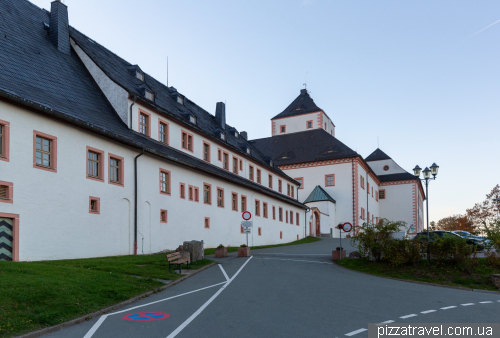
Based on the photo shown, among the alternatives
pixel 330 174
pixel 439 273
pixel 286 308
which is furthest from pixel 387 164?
pixel 286 308

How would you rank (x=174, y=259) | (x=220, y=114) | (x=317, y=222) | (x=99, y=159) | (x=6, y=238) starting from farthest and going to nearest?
1. (x=317, y=222)
2. (x=220, y=114)
3. (x=99, y=159)
4. (x=174, y=259)
5. (x=6, y=238)

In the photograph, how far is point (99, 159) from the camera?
22094mm

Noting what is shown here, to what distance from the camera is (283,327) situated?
344 inches

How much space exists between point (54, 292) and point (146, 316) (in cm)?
228

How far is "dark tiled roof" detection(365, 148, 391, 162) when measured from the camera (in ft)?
263

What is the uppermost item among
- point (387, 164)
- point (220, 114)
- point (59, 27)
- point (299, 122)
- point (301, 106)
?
point (301, 106)

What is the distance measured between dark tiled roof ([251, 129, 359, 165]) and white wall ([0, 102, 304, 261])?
3537cm

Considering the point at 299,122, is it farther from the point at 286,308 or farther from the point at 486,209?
the point at 286,308

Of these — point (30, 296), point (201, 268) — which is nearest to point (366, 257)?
point (201, 268)

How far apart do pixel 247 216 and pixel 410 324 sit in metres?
20.4

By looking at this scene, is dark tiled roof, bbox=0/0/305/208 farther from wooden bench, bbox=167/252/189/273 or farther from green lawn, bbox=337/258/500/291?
green lawn, bbox=337/258/500/291

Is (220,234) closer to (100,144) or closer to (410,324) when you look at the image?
(100,144)

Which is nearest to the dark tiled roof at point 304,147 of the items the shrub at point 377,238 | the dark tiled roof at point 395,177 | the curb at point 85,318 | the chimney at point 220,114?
the dark tiled roof at point 395,177

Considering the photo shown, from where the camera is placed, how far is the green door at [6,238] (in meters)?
16.7
